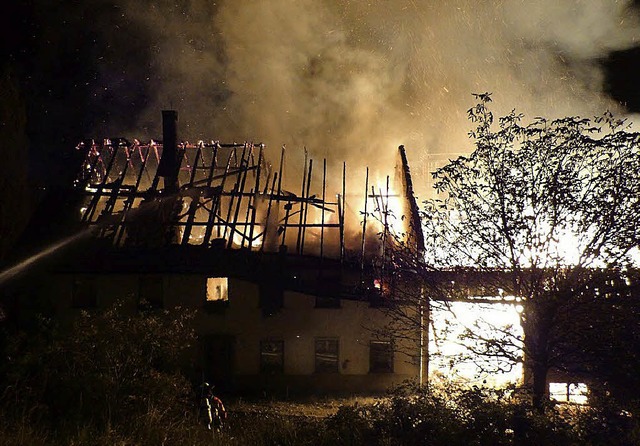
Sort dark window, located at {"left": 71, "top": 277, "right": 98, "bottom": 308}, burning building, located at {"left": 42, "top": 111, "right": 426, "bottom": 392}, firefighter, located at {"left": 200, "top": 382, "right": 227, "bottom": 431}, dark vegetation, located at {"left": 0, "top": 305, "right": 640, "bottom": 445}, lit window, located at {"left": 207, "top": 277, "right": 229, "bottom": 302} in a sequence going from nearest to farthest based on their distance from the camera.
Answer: dark vegetation, located at {"left": 0, "top": 305, "right": 640, "bottom": 445}
firefighter, located at {"left": 200, "top": 382, "right": 227, "bottom": 431}
burning building, located at {"left": 42, "top": 111, "right": 426, "bottom": 392}
lit window, located at {"left": 207, "top": 277, "right": 229, "bottom": 302}
dark window, located at {"left": 71, "top": 277, "right": 98, "bottom": 308}

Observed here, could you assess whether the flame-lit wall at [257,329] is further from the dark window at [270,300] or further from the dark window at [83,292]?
the dark window at [83,292]

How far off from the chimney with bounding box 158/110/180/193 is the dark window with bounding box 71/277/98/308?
5117mm

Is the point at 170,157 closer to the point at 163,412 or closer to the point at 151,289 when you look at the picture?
the point at 151,289

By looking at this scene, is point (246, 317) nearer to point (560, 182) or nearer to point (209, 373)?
point (209, 373)

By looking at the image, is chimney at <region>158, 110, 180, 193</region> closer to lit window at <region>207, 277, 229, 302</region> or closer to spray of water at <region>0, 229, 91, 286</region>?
spray of water at <region>0, 229, 91, 286</region>

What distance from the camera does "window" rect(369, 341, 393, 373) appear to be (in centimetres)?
2323

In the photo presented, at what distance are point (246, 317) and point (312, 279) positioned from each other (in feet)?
10.4

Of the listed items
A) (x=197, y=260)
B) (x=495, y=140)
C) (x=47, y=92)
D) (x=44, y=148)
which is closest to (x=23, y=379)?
(x=197, y=260)

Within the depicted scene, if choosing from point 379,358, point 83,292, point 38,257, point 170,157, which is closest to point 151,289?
point 83,292

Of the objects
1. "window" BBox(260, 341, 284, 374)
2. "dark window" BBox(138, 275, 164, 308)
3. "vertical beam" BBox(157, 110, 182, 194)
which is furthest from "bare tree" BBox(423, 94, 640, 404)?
"vertical beam" BBox(157, 110, 182, 194)

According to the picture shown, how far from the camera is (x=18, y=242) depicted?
2481cm

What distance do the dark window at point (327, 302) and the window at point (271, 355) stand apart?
7.21 feet

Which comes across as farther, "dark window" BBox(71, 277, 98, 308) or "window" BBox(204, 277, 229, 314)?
"dark window" BBox(71, 277, 98, 308)

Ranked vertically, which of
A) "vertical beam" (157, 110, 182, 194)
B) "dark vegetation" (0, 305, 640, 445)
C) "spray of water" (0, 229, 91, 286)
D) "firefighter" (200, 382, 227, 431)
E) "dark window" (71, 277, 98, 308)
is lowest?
"firefighter" (200, 382, 227, 431)
